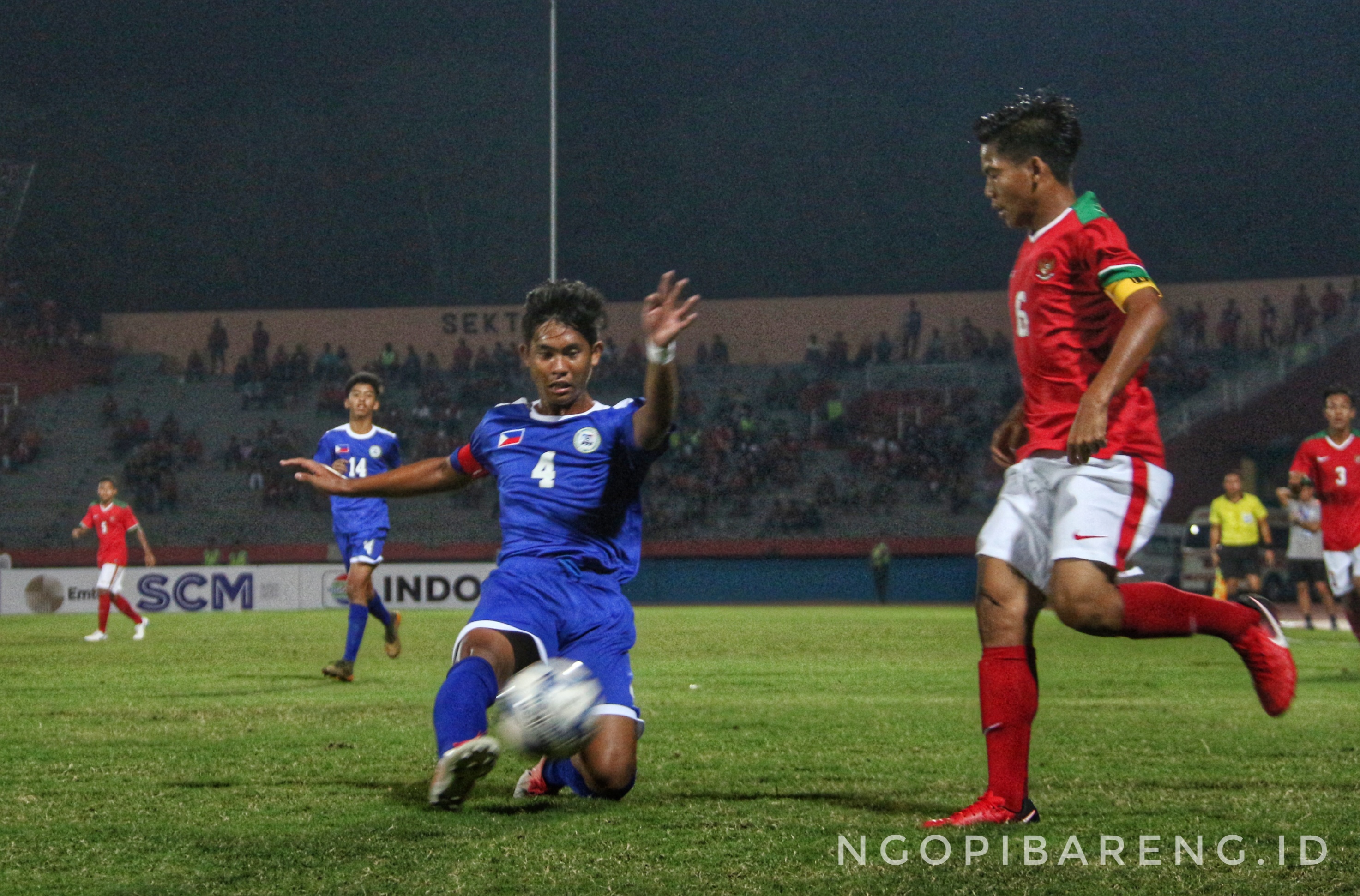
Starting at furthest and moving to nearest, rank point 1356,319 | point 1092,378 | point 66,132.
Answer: point 66,132, point 1356,319, point 1092,378

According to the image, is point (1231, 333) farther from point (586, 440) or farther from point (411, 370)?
point (586, 440)

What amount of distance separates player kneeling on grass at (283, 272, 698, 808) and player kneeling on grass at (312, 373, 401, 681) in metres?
5.17

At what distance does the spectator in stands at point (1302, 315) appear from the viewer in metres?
30.3

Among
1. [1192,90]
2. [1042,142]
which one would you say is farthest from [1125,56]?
[1042,142]

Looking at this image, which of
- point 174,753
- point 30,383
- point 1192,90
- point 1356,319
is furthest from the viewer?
point 1192,90

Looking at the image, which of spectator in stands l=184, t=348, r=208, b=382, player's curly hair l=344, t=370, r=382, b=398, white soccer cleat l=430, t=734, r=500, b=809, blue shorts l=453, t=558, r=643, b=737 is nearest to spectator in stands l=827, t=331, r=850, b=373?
spectator in stands l=184, t=348, r=208, b=382

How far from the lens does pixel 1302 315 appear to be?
30.9 m

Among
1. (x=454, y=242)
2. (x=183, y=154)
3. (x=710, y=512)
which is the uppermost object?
(x=183, y=154)

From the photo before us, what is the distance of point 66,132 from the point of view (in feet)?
114

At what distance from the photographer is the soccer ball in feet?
11.9

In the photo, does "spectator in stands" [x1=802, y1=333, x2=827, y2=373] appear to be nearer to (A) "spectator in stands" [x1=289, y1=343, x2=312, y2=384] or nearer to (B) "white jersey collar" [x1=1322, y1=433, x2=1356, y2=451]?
(A) "spectator in stands" [x1=289, y1=343, x2=312, y2=384]

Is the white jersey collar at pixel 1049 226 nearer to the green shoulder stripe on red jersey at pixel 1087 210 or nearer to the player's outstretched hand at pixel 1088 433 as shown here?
the green shoulder stripe on red jersey at pixel 1087 210

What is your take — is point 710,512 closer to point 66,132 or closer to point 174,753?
point 66,132

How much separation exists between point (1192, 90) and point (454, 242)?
19.0 meters
